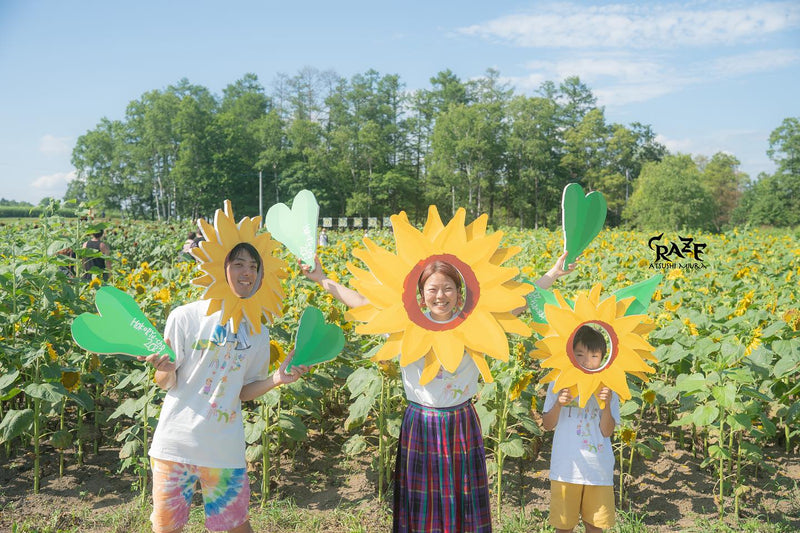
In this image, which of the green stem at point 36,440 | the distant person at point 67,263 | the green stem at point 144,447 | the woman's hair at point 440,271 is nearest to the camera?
the woman's hair at point 440,271

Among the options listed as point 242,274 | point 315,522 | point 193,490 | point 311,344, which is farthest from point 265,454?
point 242,274

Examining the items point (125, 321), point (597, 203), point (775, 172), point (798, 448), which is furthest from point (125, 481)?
point (775, 172)

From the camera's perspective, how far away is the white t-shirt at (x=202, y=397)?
2.23m

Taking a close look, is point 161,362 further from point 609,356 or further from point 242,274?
point 609,356

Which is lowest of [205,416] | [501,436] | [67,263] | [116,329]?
[501,436]

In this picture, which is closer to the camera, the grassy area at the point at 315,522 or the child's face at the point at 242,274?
the child's face at the point at 242,274

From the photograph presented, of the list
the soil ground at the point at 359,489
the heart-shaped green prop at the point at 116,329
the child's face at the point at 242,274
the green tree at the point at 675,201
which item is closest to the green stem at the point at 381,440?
the soil ground at the point at 359,489

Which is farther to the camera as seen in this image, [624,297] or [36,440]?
[36,440]

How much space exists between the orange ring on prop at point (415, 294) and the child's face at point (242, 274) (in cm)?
57

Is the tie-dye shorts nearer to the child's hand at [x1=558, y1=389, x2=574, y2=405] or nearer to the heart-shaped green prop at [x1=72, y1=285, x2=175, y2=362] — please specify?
the heart-shaped green prop at [x1=72, y1=285, x2=175, y2=362]

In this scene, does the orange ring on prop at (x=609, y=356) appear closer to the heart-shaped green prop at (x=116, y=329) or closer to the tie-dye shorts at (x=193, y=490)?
the tie-dye shorts at (x=193, y=490)

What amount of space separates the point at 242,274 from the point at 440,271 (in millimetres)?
711

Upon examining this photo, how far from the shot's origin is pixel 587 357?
7.63ft

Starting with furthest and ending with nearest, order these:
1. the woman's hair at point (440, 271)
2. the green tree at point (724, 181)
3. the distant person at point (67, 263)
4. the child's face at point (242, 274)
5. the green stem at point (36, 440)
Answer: the green tree at point (724, 181)
the distant person at point (67, 263)
the green stem at point (36, 440)
the child's face at point (242, 274)
the woman's hair at point (440, 271)
